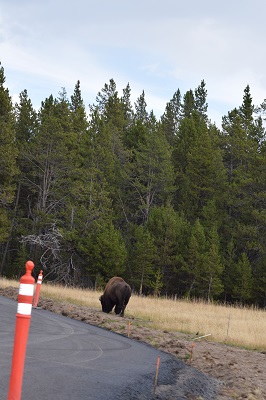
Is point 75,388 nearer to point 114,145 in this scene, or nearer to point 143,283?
point 143,283

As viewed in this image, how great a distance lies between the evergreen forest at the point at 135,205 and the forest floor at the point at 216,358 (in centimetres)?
2535

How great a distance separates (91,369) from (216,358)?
427 cm

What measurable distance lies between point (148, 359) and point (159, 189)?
4765 centimetres

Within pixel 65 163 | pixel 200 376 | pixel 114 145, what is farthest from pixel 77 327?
pixel 114 145

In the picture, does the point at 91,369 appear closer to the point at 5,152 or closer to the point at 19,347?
the point at 19,347

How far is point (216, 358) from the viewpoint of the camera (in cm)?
1244

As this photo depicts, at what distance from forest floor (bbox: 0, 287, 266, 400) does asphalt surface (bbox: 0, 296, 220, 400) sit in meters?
0.44

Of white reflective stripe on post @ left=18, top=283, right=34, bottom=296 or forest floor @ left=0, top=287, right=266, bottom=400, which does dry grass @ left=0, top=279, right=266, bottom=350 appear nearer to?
forest floor @ left=0, top=287, right=266, bottom=400

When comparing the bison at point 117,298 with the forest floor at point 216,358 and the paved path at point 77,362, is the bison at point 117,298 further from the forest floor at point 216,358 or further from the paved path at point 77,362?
the paved path at point 77,362

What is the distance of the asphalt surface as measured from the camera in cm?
727

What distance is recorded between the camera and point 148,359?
11039 mm

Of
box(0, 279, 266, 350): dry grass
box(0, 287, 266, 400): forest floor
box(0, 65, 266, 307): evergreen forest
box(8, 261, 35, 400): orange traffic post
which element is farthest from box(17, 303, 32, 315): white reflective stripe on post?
box(0, 65, 266, 307): evergreen forest

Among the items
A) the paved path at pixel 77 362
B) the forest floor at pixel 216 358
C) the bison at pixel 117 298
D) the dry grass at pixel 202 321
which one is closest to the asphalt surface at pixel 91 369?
the paved path at pixel 77 362

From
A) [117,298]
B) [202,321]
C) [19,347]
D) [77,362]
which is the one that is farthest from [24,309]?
[202,321]
